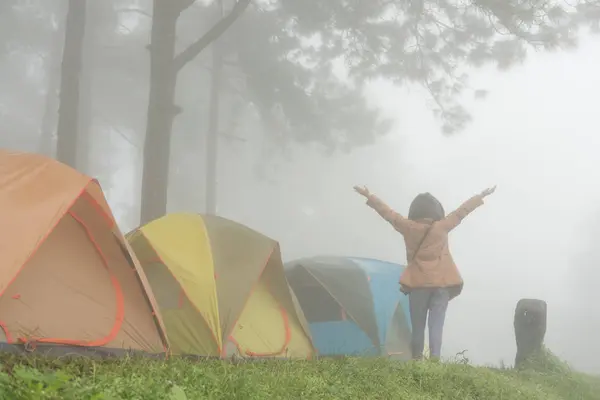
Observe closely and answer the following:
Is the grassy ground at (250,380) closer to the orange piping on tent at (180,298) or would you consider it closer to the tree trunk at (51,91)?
the orange piping on tent at (180,298)

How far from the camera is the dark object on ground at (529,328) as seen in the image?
9.16 metres

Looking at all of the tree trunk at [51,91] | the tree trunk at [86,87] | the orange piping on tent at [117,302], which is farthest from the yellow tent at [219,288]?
the tree trunk at [51,91]

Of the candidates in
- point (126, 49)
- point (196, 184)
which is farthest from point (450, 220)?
point (196, 184)

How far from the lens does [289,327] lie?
693cm

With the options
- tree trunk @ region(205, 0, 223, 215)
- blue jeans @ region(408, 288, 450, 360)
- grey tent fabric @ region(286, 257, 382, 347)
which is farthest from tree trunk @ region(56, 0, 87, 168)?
tree trunk @ region(205, 0, 223, 215)

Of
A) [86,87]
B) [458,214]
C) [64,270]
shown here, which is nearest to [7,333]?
[64,270]

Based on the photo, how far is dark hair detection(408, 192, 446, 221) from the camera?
25.4ft

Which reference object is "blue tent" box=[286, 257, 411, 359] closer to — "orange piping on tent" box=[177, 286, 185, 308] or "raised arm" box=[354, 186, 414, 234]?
"raised arm" box=[354, 186, 414, 234]

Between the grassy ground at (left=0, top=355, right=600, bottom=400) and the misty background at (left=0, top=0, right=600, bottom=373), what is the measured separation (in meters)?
4.22

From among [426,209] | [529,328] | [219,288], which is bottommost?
[529,328]

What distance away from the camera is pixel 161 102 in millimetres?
11086

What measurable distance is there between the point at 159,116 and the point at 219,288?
562cm

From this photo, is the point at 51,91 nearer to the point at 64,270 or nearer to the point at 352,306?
the point at 352,306

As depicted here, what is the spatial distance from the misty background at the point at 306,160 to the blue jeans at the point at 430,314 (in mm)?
2792
